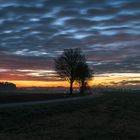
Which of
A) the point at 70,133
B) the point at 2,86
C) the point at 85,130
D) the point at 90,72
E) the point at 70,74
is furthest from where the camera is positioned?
the point at 2,86

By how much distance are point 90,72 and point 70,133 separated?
104m

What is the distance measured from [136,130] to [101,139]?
14.8 ft

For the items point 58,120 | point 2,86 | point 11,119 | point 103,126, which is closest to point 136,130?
point 103,126

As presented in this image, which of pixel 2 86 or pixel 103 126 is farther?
pixel 2 86

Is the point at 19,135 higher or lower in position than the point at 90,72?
lower

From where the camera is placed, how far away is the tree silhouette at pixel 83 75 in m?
111

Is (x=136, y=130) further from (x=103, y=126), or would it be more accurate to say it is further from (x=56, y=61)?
(x=56, y=61)

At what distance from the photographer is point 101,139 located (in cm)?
2147

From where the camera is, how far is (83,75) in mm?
114938

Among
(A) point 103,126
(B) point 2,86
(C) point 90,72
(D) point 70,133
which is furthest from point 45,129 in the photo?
(B) point 2,86

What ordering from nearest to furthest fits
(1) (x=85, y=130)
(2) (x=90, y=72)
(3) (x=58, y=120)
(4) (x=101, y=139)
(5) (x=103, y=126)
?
(4) (x=101, y=139), (1) (x=85, y=130), (5) (x=103, y=126), (3) (x=58, y=120), (2) (x=90, y=72)

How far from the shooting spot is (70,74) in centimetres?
10819

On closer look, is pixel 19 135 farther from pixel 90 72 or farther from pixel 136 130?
pixel 90 72

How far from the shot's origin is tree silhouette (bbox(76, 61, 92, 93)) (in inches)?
4368
